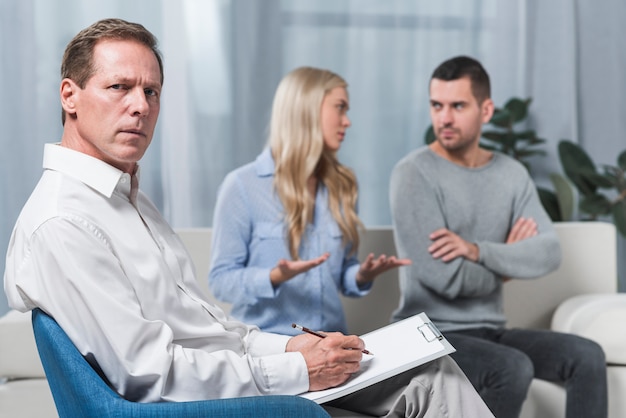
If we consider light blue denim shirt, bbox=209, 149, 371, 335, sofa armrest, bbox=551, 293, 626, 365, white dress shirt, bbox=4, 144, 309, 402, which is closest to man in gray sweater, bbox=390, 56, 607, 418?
sofa armrest, bbox=551, 293, 626, 365

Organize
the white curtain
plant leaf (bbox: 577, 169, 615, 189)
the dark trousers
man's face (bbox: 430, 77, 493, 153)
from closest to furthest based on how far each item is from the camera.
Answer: the dark trousers, man's face (bbox: 430, 77, 493, 153), the white curtain, plant leaf (bbox: 577, 169, 615, 189)

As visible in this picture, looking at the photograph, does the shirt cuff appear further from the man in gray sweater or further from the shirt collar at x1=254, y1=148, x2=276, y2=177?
the shirt collar at x1=254, y1=148, x2=276, y2=177

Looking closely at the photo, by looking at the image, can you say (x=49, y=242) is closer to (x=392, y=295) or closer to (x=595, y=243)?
(x=392, y=295)

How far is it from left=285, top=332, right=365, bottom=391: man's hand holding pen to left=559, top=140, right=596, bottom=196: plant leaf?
275 cm

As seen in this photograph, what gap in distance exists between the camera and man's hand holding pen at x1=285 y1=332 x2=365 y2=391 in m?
1.51

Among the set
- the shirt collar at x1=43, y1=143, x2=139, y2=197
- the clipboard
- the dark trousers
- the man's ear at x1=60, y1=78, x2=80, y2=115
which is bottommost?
the dark trousers

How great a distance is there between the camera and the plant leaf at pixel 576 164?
4023 mm

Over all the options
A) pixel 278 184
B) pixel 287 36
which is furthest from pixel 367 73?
pixel 278 184

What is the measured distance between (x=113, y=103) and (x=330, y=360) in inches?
23.4

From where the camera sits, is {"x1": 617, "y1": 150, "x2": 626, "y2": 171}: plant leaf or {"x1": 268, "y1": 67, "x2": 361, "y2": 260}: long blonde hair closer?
{"x1": 268, "y1": 67, "x2": 361, "y2": 260}: long blonde hair

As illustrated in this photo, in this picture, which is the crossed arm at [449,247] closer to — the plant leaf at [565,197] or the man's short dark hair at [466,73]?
the man's short dark hair at [466,73]

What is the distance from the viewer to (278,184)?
2.49m

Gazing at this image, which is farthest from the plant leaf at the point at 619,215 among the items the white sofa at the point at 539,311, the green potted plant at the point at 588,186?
the white sofa at the point at 539,311

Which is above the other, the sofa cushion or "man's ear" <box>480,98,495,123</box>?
"man's ear" <box>480,98,495,123</box>
